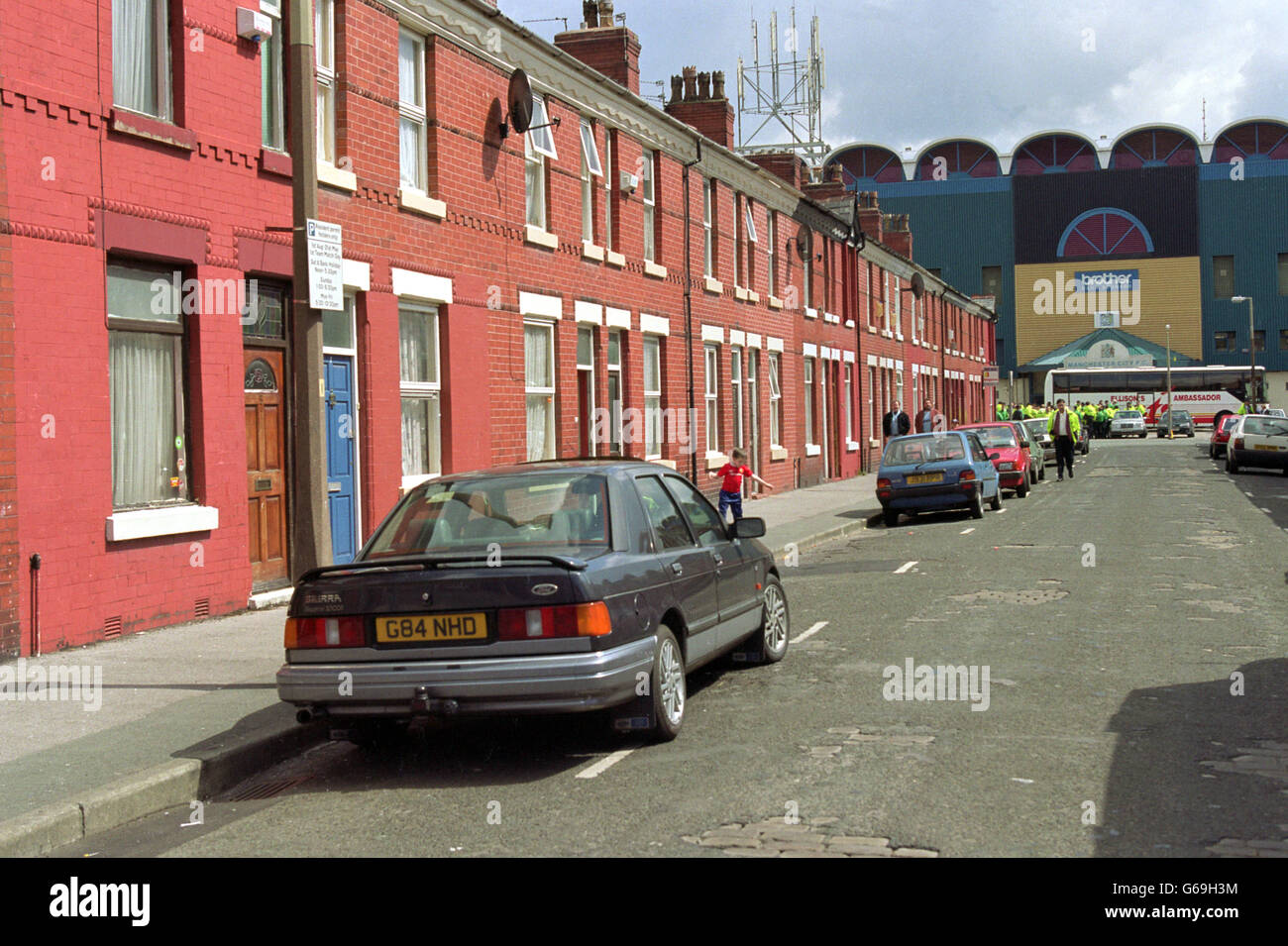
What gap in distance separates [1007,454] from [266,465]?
Answer: 19.6 metres

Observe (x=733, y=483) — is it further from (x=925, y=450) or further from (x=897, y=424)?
(x=897, y=424)

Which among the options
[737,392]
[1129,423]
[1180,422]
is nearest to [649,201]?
[737,392]

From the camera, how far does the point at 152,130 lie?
11289 millimetres

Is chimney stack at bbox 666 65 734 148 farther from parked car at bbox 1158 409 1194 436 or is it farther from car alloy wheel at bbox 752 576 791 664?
parked car at bbox 1158 409 1194 436

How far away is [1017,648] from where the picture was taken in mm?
9719

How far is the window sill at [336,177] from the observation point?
539 inches

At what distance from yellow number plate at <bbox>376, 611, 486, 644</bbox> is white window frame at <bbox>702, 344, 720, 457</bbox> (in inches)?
777

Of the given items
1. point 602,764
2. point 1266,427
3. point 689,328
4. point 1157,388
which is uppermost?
Answer: point 1157,388

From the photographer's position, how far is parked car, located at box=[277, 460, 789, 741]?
6543 millimetres

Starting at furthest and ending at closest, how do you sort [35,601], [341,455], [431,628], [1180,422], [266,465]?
[1180,422]
[341,455]
[266,465]
[35,601]
[431,628]

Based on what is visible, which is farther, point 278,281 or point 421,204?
point 421,204

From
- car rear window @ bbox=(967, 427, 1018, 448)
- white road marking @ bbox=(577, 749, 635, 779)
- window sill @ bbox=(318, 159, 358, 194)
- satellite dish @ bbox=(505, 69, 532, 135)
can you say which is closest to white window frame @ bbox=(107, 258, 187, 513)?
window sill @ bbox=(318, 159, 358, 194)
